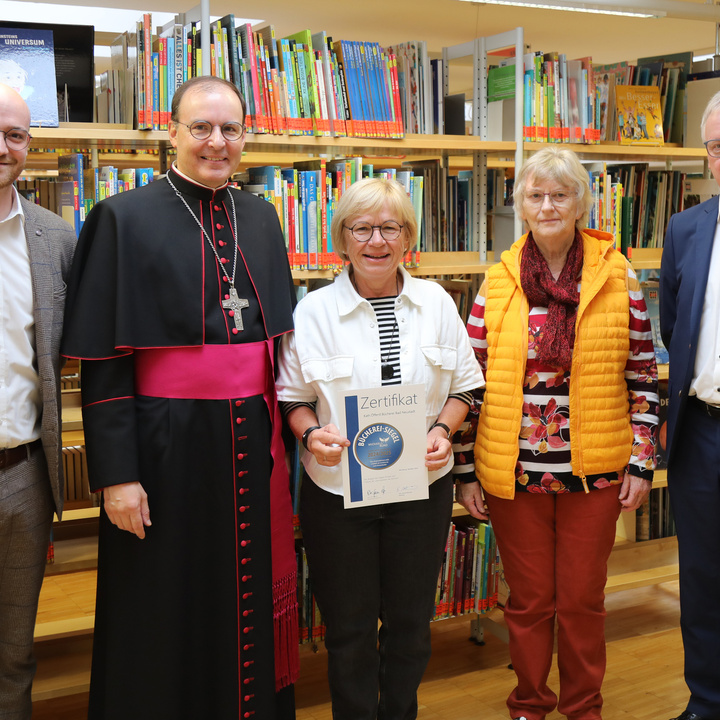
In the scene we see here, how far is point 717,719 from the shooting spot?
106 inches

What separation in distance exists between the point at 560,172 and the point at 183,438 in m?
1.32

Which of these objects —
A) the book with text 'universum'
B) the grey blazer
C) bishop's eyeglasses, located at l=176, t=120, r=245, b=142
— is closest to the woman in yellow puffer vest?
bishop's eyeglasses, located at l=176, t=120, r=245, b=142

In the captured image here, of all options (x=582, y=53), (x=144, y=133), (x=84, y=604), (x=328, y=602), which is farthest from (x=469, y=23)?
(x=328, y=602)

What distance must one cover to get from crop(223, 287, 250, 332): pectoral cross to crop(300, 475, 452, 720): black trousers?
1.67 feet

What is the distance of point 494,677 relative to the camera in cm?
331

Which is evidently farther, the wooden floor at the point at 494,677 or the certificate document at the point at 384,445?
the wooden floor at the point at 494,677

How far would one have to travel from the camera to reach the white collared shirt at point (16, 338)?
81.4 inches

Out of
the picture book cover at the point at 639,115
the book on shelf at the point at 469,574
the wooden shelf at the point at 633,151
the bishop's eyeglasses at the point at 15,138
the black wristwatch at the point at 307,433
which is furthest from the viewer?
the picture book cover at the point at 639,115

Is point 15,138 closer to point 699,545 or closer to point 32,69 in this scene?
point 32,69

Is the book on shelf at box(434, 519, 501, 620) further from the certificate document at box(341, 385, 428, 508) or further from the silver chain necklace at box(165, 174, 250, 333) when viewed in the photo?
the silver chain necklace at box(165, 174, 250, 333)

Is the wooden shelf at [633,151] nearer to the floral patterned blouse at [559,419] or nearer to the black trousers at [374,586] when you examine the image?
the floral patterned blouse at [559,419]

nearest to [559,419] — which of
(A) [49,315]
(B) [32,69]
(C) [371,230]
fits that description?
(C) [371,230]

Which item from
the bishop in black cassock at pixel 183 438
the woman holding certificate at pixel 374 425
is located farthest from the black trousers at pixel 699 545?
the bishop in black cassock at pixel 183 438

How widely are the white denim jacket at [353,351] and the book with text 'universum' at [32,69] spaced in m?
1.08
